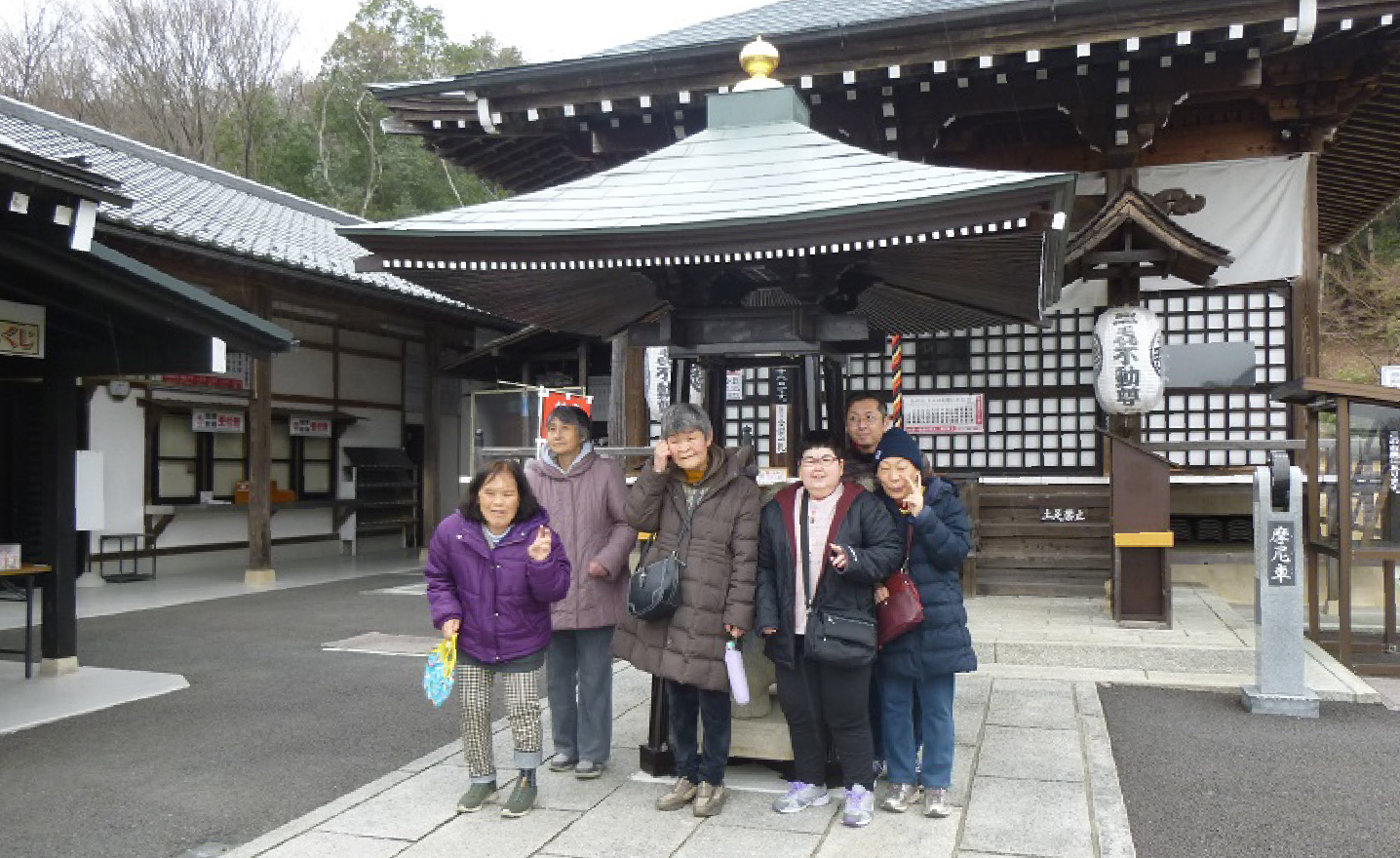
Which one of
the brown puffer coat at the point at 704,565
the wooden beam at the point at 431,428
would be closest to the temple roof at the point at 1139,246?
the brown puffer coat at the point at 704,565

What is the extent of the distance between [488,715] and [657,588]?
947mm

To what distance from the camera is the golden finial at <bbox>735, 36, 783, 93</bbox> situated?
5332mm

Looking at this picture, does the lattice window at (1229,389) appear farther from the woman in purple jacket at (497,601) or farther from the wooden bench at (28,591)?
the wooden bench at (28,591)

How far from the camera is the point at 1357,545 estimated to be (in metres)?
7.48

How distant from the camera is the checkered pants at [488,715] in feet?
13.9

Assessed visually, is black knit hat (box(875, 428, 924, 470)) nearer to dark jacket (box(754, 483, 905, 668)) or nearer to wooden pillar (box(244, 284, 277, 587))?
dark jacket (box(754, 483, 905, 668))

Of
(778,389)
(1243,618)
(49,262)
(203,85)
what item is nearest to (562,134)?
(778,389)

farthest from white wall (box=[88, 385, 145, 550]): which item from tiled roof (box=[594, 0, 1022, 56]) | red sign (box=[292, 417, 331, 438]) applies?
tiled roof (box=[594, 0, 1022, 56])

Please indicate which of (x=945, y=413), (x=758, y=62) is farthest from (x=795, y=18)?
(x=758, y=62)

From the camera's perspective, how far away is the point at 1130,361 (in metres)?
8.56

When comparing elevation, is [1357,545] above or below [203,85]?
below

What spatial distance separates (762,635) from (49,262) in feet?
15.6

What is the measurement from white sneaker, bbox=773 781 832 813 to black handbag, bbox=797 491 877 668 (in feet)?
2.21

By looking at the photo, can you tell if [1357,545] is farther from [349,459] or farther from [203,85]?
[203,85]
